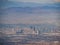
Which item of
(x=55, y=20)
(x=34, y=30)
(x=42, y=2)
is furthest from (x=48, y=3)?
(x=34, y=30)

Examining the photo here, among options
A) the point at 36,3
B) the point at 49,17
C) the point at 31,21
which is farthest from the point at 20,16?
the point at 49,17

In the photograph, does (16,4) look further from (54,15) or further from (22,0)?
(54,15)

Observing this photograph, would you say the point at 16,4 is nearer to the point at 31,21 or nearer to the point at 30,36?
the point at 31,21

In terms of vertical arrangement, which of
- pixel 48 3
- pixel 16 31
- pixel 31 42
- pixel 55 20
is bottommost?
pixel 31 42

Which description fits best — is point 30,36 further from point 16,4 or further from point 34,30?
point 16,4

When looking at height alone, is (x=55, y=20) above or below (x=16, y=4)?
below

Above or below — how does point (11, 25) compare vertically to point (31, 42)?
above

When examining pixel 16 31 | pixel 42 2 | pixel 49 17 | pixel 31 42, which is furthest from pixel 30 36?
pixel 42 2
